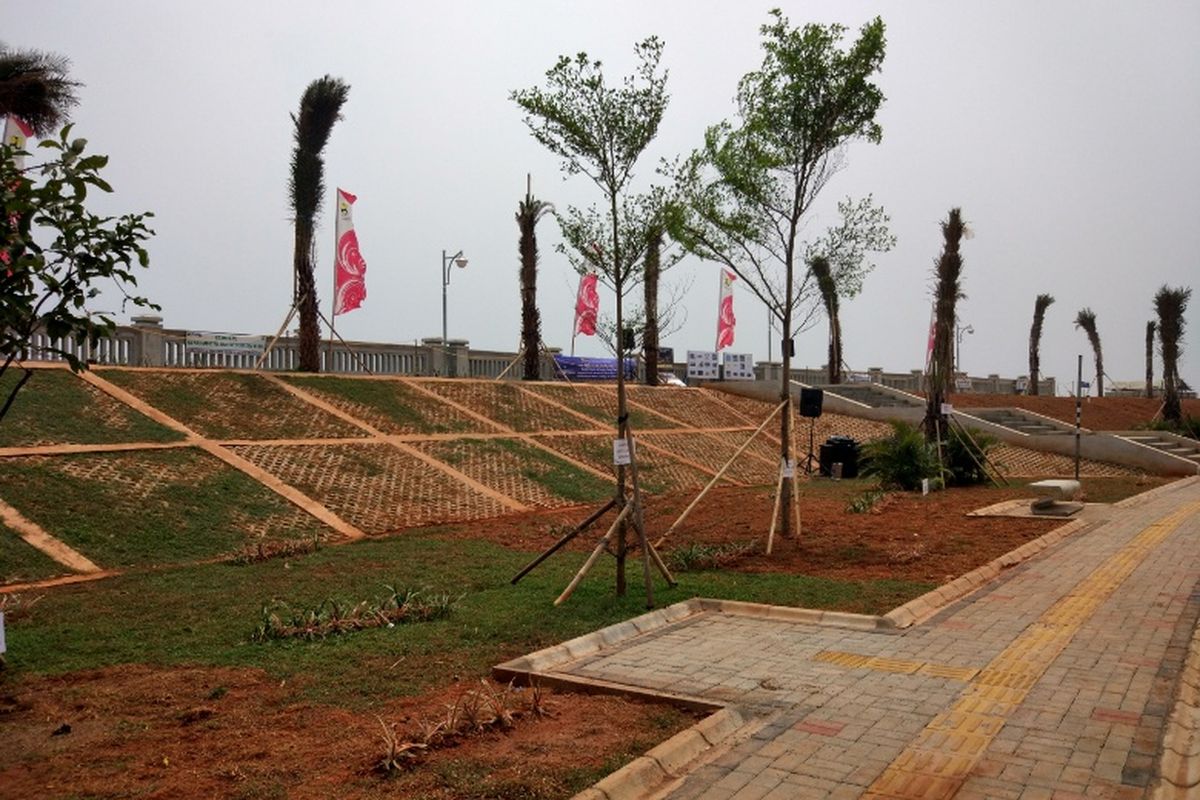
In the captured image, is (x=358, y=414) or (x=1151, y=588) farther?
(x=358, y=414)

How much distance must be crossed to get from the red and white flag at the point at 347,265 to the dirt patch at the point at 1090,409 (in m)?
19.7

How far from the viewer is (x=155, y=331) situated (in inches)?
799

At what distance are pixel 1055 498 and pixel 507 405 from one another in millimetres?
12407

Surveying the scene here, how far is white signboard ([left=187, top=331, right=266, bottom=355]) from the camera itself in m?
21.7

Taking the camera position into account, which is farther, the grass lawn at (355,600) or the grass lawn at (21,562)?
the grass lawn at (21,562)

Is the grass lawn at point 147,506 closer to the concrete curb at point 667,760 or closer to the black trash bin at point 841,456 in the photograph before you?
the concrete curb at point 667,760

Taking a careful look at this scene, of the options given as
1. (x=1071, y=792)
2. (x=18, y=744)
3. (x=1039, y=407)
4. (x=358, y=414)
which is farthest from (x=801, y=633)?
(x=1039, y=407)

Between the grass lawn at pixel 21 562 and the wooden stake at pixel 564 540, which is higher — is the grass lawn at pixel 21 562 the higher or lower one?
the lower one

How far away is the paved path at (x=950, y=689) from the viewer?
4539 mm

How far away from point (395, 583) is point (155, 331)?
13.5 meters

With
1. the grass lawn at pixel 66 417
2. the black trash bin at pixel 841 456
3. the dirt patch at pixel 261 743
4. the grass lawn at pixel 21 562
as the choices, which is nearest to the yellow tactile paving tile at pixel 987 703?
the dirt patch at pixel 261 743

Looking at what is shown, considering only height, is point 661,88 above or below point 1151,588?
Answer: above

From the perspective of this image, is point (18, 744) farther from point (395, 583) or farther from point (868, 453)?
point (868, 453)

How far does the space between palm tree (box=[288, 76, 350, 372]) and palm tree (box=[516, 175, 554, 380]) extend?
7.77 metres
